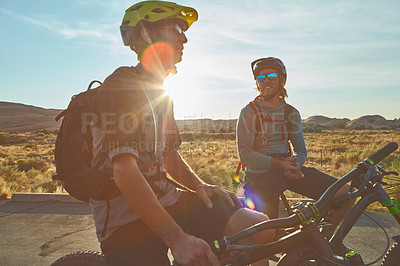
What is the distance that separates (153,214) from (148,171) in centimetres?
38

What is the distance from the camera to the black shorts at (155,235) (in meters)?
1.89

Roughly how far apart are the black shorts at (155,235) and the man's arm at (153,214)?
222 millimetres

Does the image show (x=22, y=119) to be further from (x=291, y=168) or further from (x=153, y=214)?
(x=153, y=214)

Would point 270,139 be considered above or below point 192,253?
above

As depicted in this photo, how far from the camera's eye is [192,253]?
66.7 inches

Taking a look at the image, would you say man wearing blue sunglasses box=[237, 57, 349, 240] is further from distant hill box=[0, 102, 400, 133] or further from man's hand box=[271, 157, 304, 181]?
distant hill box=[0, 102, 400, 133]

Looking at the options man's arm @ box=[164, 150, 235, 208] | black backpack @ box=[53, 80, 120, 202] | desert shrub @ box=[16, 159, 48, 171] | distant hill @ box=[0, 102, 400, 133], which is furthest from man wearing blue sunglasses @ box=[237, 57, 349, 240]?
distant hill @ box=[0, 102, 400, 133]

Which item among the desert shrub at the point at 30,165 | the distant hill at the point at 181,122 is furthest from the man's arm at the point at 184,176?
the distant hill at the point at 181,122

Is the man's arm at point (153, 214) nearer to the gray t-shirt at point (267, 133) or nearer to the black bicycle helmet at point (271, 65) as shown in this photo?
the gray t-shirt at point (267, 133)

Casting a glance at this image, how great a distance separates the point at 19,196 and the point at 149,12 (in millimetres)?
6857

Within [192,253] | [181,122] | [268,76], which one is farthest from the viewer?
[181,122]

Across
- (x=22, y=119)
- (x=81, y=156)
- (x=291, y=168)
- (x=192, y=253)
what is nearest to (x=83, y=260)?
(x=81, y=156)

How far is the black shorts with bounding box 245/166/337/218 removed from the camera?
10.2ft

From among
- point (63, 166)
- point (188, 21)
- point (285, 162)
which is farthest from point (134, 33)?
point (285, 162)
